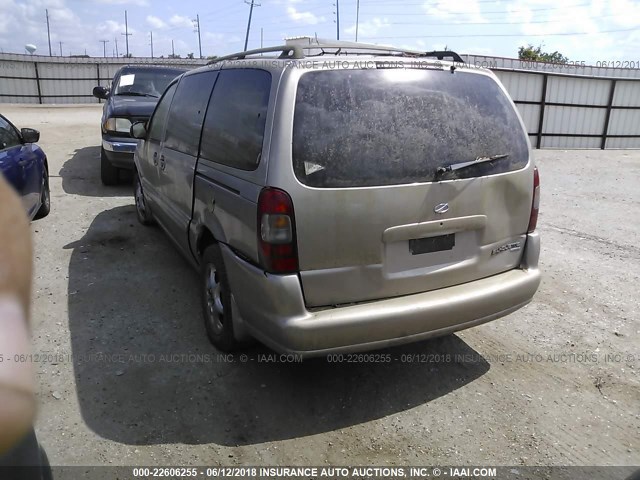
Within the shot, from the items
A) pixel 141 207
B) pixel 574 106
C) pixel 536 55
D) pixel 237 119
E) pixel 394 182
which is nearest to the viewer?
pixel 394 182

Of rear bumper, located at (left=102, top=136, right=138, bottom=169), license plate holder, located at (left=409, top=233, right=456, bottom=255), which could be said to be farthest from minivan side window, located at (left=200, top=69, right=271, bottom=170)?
rear bumper, located at (left=102, top=136, right=138, bottom=169)

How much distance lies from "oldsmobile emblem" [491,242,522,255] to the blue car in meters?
4.41

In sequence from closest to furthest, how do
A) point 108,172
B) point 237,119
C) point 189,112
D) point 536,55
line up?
point 237,119, point 189,112, point 108,172, point 536,55

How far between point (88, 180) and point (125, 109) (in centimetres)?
165

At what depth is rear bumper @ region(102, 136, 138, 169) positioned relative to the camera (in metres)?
7.75

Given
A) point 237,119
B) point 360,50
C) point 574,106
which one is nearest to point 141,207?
point 237,119

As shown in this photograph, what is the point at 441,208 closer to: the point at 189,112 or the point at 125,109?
the point at 189,112

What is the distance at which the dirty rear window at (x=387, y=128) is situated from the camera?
2.77 metres

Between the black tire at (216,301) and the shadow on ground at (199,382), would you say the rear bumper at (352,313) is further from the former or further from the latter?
the shadow on ground at (199,382)

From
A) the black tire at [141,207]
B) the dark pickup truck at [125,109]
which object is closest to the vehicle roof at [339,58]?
the black tire at [141,207]

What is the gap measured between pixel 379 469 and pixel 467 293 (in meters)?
1.10

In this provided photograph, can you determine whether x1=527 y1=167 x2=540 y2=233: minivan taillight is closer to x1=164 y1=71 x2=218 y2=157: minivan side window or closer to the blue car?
x1=164 y1=71 x2=218 y2=157: minivan side window

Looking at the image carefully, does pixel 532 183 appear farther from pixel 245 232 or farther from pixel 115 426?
pixel 115 426

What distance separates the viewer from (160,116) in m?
4.98
